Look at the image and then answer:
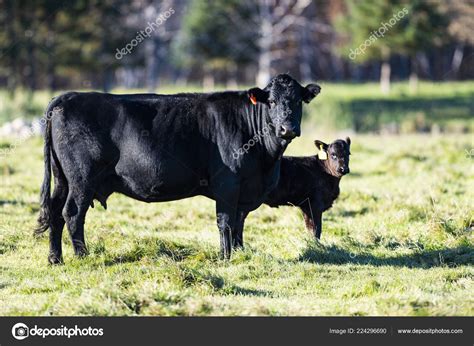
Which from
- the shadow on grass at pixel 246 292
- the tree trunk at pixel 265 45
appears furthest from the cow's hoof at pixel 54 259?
the tree trunk at pixel 265 45

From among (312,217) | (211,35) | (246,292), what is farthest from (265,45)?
(246,292)

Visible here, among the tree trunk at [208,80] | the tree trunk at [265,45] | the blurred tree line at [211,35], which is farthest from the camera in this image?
the tree trunk at [208,80]

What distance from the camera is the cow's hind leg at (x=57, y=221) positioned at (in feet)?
30.1

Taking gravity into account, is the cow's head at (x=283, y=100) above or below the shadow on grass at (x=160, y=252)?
above

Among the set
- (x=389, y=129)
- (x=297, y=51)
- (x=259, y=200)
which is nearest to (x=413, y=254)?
(x=259, y=200)

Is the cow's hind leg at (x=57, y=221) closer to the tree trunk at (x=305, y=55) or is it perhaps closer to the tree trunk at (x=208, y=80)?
the tree trunk at (x=305, y=55)

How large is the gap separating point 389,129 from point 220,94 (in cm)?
2381

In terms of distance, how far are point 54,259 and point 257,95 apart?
3.00m

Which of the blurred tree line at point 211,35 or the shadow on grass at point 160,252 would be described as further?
the blurred tree line at point 211,35

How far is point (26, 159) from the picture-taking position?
19141 millimetres

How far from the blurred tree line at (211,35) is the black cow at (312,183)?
97.7ft

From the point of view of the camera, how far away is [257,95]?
9320 millimetres

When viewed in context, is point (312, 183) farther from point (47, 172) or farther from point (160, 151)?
point (47, 172)
